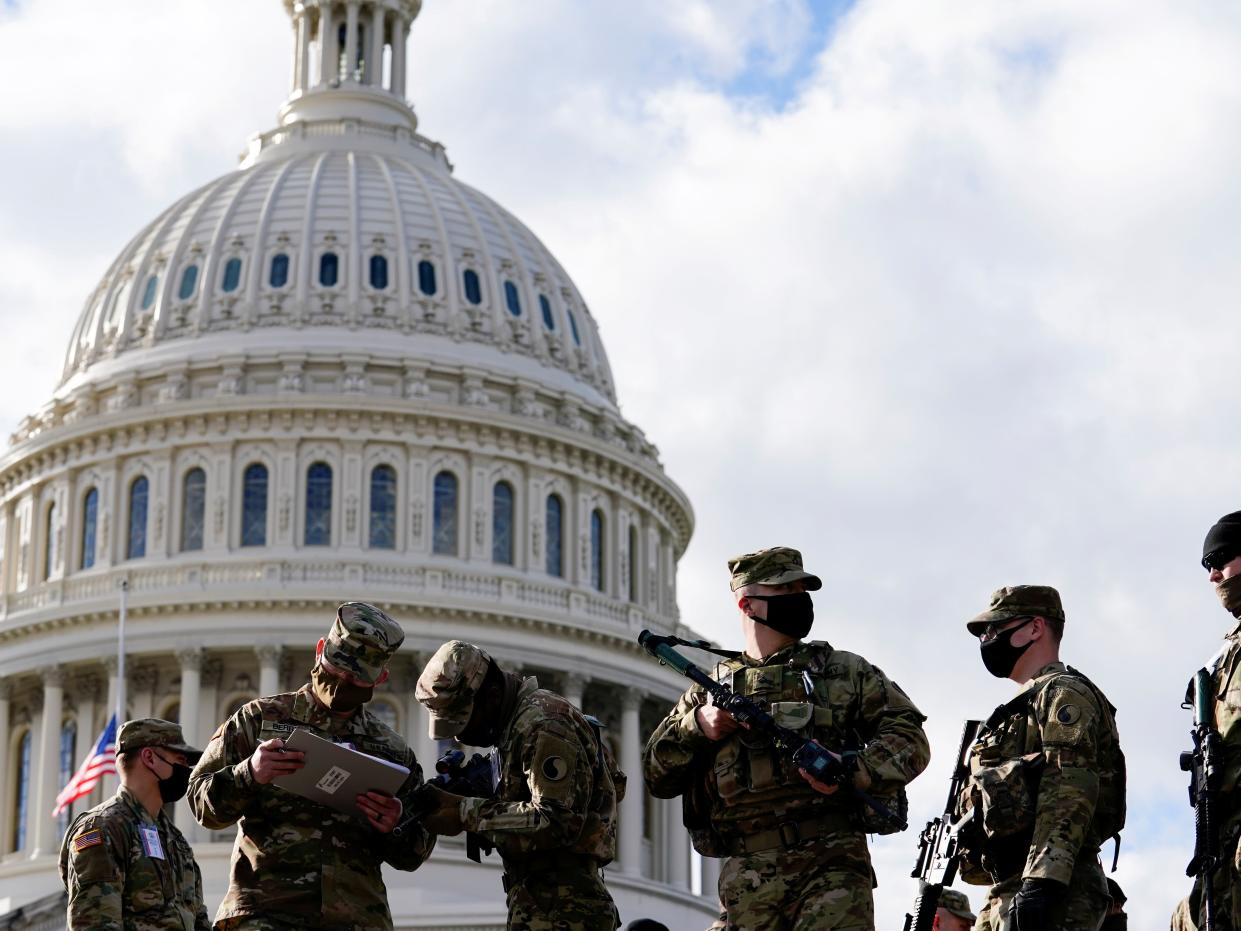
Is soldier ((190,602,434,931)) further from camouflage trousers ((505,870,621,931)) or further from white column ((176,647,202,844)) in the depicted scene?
white column ((176,647,202,844))

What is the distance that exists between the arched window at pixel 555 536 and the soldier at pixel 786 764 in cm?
6242

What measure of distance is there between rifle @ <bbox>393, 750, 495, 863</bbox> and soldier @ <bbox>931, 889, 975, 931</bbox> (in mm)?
3140

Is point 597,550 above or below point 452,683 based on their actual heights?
above

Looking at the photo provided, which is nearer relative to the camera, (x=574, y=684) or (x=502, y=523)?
(x=574, y=684)

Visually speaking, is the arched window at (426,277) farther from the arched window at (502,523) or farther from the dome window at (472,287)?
the arched window at (502,523)

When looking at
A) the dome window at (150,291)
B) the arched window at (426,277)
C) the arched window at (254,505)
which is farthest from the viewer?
the dome window at (150,291)

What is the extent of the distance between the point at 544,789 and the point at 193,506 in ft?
204

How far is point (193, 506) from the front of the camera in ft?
238

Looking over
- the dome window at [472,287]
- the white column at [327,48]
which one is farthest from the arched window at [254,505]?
the white column at [327,48]

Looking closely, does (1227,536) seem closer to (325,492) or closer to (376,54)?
(325,492)

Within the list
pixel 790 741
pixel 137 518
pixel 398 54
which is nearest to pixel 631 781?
pixel 137 518

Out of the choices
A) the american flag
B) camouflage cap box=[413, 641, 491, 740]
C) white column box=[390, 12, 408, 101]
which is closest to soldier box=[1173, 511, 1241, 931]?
camouflage cap box=[413, 641, 491, 740]

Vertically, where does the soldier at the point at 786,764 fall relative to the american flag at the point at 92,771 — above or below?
below

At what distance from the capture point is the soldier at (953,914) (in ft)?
45.8
